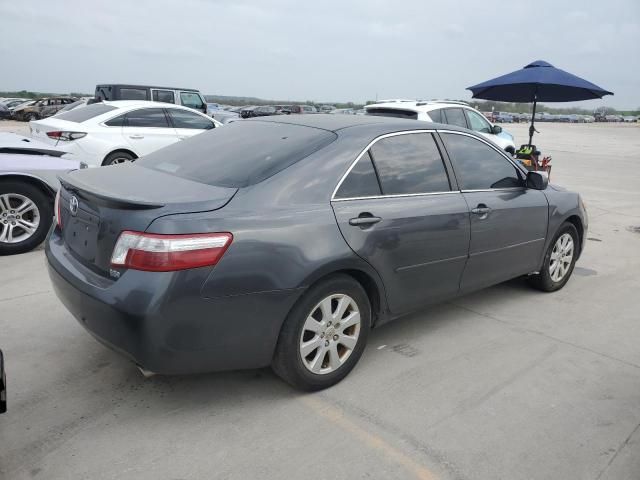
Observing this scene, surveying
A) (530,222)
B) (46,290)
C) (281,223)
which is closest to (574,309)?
(530,222)

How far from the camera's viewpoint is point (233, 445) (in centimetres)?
261

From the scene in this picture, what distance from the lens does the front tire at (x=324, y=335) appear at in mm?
2861

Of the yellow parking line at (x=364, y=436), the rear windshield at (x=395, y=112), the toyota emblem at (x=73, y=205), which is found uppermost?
the rear windshield at (x=395, y=112)

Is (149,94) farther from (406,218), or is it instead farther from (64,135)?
(406,218)

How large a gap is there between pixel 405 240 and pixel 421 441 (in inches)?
46.7

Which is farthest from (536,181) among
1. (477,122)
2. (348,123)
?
(477,122)

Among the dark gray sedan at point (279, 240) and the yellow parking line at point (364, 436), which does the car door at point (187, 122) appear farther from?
the yellow parking line at point (364, 436)

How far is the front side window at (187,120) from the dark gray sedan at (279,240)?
5.97 meters

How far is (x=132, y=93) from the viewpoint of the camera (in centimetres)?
1434

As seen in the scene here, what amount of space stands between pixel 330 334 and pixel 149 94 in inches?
516

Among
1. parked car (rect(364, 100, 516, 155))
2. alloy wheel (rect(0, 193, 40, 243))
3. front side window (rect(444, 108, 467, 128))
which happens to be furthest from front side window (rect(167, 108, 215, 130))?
front side window (rect(444, 108, 467, 128))

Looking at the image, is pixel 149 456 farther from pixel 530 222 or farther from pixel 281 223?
pixel 530 222

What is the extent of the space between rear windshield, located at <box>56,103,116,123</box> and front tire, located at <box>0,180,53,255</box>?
11.1ft

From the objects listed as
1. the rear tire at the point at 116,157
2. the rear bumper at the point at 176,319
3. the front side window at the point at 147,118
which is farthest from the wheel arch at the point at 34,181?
the front side window at the point at 147,118
